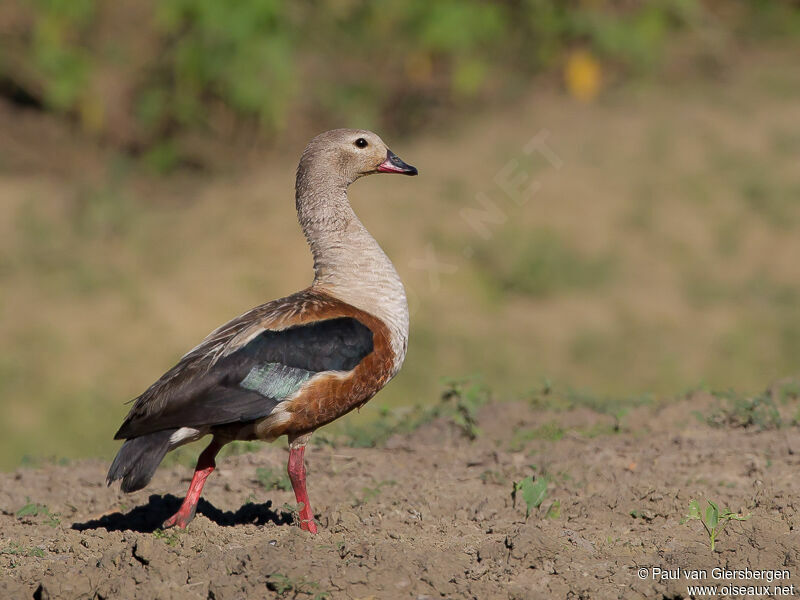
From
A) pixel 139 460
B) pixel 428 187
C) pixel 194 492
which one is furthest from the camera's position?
pixel 428 187

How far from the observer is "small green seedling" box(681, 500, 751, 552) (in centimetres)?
507

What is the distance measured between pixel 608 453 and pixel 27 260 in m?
8.61

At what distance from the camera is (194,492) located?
5602 mm

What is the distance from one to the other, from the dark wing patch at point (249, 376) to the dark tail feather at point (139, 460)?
41 mm

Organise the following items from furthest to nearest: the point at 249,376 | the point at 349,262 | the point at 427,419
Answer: the point at 427,419
the point at 349,262
the point at 249,376

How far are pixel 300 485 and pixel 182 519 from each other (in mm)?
572

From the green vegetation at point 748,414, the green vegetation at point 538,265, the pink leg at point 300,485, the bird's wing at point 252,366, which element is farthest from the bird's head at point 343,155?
the green vegetation at point 538,265

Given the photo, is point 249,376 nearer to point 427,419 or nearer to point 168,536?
point 168,536

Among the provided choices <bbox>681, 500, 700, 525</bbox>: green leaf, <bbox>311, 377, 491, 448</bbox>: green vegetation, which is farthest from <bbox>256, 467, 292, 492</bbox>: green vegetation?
<bbox>681, 500, 700, 525</bbox>: green leaf

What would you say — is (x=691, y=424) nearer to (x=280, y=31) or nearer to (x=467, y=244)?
(x=467, y=244)

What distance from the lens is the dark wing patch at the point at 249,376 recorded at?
17.6ft

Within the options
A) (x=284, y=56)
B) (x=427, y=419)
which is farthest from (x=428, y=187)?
(x=427, y=419)

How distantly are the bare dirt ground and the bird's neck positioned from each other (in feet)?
3.30

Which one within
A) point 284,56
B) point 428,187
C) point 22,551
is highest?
point 284,56
